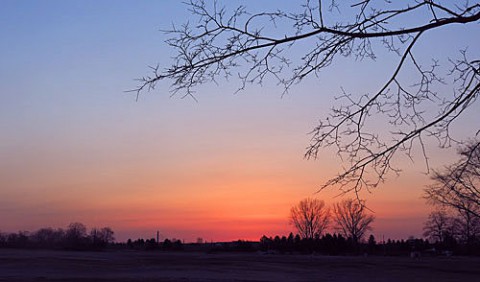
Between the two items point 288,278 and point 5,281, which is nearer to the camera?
point 5,281

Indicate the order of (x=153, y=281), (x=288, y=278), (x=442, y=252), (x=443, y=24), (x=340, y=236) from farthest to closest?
(x=340, y=236) < (x=442, y=252) < (x=288, y=278) < (x=153, y=281) < (x=443, y=24)

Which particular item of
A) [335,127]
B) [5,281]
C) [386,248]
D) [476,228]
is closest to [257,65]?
[335,127]

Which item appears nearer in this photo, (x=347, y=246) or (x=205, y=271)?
(x=205, y=271)

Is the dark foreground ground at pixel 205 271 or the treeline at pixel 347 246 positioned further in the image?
the treeline at pixel 347 246

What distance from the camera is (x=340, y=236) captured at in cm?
10631

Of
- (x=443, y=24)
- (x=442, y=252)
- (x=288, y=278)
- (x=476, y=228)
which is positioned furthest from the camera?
(x=442, y=252)

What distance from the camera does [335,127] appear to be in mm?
5109

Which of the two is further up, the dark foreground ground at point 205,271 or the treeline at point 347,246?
the treeline at point 347,246

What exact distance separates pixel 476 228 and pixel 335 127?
5228 cm

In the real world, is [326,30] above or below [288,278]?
above

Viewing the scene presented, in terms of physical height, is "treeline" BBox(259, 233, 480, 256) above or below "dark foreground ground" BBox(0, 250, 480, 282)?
above

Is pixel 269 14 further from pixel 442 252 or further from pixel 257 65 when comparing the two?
pixel 442 252

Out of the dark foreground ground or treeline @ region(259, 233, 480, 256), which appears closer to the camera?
the dark foreground ground

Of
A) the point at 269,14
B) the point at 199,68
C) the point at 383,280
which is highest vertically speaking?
the point at 269,14
